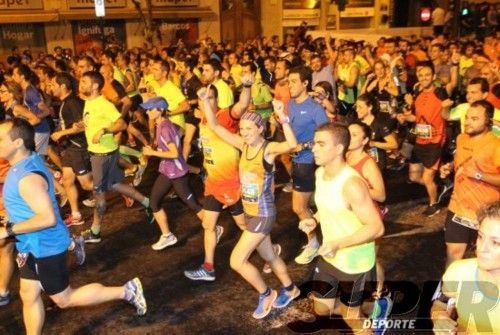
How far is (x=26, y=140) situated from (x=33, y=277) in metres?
1.05

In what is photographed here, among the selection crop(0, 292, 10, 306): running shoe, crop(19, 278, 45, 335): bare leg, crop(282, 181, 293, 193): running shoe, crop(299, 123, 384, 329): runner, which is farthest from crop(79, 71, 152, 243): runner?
crop(299, 123, 384, 329): runner

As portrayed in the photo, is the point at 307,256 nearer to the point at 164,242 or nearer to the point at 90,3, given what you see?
the point at 164,242

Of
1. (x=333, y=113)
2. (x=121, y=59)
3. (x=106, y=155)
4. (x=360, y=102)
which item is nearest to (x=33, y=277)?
(x=106, y=155)

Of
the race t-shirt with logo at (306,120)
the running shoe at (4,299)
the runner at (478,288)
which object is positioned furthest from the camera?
the race t-shirt with logo at (306,120)

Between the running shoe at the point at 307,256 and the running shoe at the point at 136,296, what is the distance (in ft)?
6.08

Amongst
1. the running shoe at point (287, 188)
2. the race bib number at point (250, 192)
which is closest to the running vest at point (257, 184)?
the race bib number at point (250, 192)

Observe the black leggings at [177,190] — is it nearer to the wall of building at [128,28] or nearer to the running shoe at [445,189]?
the running shoe at [445,189]

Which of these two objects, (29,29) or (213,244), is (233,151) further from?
(29,29)

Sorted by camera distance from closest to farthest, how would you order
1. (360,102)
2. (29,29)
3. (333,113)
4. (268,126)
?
(360,102) < (333,113) < (268,126) < (29,29)

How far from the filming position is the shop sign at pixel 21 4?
911 inches

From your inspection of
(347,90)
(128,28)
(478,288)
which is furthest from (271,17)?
(478,288)

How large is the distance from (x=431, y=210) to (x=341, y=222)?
160 inches

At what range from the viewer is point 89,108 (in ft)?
20.6

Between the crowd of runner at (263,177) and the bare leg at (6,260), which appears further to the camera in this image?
the bare leg at (6,260)
